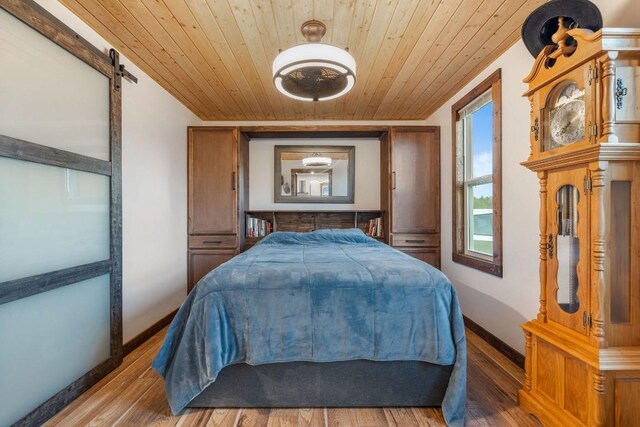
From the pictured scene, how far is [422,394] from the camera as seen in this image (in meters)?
1.67

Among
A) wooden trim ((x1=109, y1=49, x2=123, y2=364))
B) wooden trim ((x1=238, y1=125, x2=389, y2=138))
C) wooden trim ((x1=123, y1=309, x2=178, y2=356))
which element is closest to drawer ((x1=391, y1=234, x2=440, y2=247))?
wooden trim ((x1=238, y1=125, x2=389, y2=138))

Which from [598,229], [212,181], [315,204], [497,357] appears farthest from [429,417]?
[212,181]

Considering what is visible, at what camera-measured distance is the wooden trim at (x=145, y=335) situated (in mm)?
2400

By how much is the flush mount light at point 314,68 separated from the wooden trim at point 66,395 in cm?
229

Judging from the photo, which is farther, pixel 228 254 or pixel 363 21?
pixel 228 254

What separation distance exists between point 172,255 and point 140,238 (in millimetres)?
646

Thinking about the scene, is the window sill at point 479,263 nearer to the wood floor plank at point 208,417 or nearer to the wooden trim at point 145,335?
the wood floor plank at point 208,417

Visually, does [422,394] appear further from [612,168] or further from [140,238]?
[140,238]

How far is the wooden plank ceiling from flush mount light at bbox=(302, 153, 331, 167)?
1.11 meters

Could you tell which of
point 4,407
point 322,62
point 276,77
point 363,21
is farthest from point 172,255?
point 363,21

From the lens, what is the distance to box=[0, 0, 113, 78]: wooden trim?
1.51 meters

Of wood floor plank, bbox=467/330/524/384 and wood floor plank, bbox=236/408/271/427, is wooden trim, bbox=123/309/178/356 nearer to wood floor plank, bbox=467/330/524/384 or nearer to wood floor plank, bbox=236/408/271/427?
wood floor plank, bbox=236/408/271/427

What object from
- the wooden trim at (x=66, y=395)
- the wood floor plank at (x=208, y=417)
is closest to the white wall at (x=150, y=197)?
the wooden trim at (x=66, y=395)

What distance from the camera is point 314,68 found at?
6.07ft
